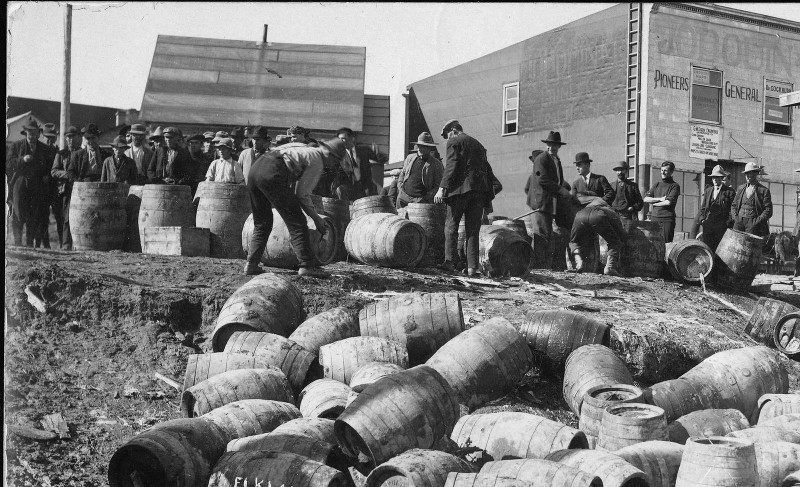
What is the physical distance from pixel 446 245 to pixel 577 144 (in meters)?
12.3

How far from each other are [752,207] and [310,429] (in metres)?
9.57

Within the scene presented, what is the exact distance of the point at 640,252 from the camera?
11.7m

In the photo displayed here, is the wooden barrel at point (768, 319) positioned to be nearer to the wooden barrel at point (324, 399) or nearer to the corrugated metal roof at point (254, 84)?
the wooden barrel at point (324, 399)

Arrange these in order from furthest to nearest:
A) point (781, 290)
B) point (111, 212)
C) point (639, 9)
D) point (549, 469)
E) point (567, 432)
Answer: point (639, 9) < point (781, 290) < point (111, 212) < point (567, 432) < point (549, 469)

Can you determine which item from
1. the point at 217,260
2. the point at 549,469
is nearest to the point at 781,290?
the point at 217,260

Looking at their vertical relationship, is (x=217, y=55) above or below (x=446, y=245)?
above

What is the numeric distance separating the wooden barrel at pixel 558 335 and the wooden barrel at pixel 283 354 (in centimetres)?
203

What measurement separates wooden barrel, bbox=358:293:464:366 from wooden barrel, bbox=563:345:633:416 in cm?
103

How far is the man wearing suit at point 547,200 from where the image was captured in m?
11.7

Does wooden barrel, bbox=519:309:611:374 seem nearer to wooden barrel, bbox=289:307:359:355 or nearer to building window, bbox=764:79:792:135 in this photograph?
wooden barrel, bbox=289:307:359:355

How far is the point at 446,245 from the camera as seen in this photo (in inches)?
422

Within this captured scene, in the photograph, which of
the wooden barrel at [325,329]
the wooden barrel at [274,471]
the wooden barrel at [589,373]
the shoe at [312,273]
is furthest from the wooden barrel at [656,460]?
the shoe at [312,273]

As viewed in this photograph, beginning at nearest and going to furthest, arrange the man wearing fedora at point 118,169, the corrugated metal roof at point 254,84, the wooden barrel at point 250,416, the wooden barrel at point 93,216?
the wooden barrel at point 250,416 < the wooden barrel at point 93,216 < the man wearing fedora at point 118,169 < the corrugated metal roof at point 254,84

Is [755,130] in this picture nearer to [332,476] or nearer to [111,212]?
[111,212]
